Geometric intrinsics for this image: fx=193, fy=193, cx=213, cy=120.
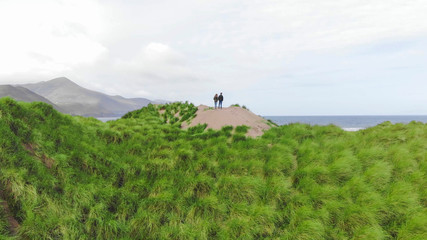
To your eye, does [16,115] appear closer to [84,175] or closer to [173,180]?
[84,175]

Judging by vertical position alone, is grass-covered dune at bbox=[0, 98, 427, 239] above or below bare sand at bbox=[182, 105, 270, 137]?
below

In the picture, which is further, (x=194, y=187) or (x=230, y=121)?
(x=230, y=121)

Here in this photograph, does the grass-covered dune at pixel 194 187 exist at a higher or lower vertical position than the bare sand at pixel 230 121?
lower

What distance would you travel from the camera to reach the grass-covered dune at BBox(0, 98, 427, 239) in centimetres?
669

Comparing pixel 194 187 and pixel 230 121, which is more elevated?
pixel 230 121

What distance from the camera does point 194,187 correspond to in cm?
903

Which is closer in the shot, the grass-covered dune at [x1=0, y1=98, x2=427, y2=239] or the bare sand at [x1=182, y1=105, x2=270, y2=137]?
the grass-covered dune at [x1=0, y1=98, x2=427, y2=239]

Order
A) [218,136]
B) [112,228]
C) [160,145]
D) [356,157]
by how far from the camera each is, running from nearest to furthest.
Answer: [112,228] < [356,157] < [160,145] < [218,136]

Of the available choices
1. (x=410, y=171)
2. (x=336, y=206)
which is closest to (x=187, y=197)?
(x=336, y=206)

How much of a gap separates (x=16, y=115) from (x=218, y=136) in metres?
11.1

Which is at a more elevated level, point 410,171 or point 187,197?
point 410,171

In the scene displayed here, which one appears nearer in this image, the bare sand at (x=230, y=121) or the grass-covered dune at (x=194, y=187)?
the grass-covered dune at (x=194, y=187)

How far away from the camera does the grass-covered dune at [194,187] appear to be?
6691 millimetres

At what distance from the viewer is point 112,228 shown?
270 inches
